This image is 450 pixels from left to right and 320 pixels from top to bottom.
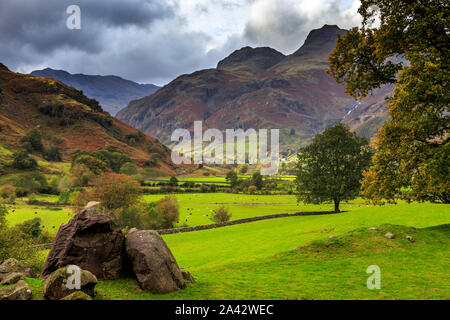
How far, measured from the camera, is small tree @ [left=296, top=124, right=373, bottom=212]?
56062 millimetres

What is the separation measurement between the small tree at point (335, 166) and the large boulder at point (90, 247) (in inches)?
1967

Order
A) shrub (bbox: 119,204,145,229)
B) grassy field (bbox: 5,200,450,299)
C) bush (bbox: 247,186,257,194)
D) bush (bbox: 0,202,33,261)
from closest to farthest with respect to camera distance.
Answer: grassy field (bbox: 5,200,450,299) → bush (bbox: 0,202,33,261) → shrub (bbox: 119,204,145,229) → bush (bbox: 247,186,257,194)

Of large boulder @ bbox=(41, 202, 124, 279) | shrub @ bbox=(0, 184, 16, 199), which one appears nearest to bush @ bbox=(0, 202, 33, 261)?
large boulder @ bbox=(41, 202, 124, 279)

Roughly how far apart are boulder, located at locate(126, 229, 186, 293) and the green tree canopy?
13.0 metres

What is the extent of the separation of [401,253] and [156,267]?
49.4ft

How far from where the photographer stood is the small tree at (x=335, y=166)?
5606cm

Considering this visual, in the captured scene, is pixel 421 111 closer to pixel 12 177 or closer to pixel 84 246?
pixel 84 246

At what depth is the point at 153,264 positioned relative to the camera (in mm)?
11688

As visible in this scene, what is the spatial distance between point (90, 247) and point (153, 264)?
9.70 feet

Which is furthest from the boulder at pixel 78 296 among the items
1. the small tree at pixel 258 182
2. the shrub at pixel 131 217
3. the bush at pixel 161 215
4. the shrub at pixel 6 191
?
the small tree at pixel 258 182

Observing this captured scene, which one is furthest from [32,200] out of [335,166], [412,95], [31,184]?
[412,95]

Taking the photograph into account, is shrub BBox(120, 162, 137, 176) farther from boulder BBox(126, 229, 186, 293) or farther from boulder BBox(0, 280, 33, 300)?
boulder BBox(0, 280, 33, 300)

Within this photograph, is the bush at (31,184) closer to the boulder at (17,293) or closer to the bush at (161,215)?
the bush at (161,215)
